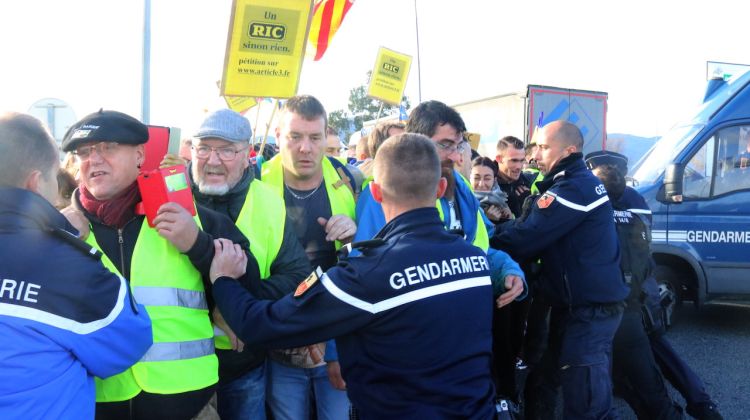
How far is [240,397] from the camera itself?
2.53 m

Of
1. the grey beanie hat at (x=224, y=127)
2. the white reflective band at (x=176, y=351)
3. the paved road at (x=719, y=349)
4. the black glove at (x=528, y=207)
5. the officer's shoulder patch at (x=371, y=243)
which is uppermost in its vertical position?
the grey beanie hat at (x=224, y=127)

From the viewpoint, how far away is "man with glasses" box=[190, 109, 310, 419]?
2465 mm

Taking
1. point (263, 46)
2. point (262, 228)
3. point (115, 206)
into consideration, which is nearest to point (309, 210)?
point (262, 228)

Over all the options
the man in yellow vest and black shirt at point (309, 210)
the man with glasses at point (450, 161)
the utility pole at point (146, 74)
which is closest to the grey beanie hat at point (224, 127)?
the man in yellow vest and black shirt at point (309, 210)

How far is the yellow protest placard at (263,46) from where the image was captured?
12.0 ft

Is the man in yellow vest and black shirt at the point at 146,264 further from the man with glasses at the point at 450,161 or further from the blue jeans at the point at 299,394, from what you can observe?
the man with glasses at the point at 450,161

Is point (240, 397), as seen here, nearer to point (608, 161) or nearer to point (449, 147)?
point (449, 147)

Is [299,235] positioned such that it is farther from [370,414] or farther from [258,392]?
[370,414]

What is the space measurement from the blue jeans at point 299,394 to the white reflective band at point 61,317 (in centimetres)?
118

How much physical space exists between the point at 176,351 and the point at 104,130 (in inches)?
32.2

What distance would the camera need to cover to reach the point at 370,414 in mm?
1948

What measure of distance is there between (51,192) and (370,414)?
4.07ft

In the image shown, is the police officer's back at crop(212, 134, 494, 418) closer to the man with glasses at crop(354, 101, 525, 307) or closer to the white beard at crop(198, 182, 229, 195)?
the white beard at crop(198, 182, 229, 195)

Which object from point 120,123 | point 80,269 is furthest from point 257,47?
point 80,269
